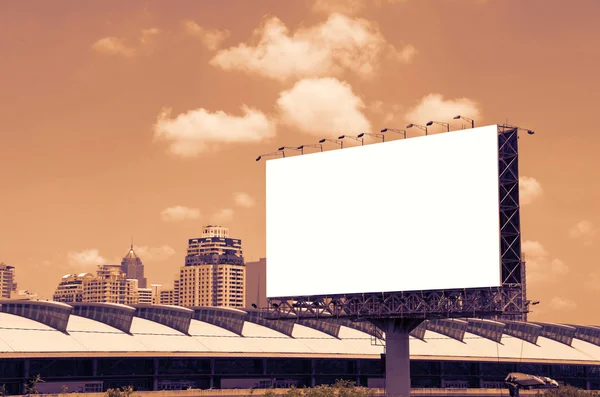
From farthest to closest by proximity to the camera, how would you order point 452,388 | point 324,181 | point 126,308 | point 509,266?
point 452,388 → point 126,308 → point 324,181 → point 509,266

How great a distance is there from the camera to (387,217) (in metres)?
84.2

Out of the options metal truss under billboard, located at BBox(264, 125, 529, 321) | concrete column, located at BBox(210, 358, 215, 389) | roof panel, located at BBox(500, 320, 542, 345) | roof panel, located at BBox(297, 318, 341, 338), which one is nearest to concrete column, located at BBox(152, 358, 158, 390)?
concrete column, located at BBox(210, 358, 215, 389)

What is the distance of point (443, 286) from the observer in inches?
3164

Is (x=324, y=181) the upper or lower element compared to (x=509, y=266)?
upper

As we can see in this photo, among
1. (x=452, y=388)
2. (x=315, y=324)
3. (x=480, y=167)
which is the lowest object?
(x=452, y=388)

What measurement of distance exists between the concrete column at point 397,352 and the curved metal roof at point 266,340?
28104 millimetres

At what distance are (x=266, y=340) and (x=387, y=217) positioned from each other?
41.5 m

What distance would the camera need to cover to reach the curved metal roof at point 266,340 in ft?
338

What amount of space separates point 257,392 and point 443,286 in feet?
131

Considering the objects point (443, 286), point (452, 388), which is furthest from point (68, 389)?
point (452, 388)

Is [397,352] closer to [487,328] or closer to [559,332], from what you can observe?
[487,328]

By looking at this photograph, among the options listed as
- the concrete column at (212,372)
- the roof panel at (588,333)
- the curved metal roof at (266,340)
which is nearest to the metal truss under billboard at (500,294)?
the curved metal roof at (266,340)

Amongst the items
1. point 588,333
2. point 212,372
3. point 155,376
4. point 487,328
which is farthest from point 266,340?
point 588,333

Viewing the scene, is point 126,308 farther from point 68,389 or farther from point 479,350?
point 479,350
